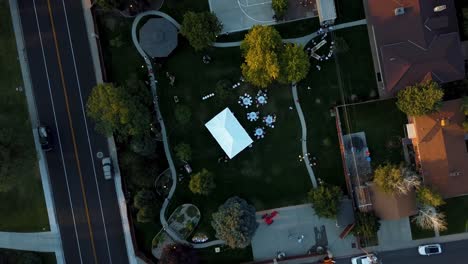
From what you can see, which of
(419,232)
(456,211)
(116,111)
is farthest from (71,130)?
(456,211)

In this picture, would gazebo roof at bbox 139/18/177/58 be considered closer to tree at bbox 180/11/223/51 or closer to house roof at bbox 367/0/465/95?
tree at bbox 180/11/223/51

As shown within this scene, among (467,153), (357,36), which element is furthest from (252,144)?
(467,153)

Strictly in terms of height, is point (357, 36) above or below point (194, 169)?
above

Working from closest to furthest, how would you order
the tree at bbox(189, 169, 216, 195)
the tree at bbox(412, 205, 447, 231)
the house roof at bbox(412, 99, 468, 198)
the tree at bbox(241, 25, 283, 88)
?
the tree at bbox(241, 25, 283, 88) → the tree at bbox(189, 169, 216, 195) → the tree at bbox(412, 205, 447, 231) → the house roof at bbox(412, 99, 468, 198)

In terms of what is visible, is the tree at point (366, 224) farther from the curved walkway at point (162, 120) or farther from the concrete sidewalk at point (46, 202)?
the concrete sidewalk at point (46, 202)

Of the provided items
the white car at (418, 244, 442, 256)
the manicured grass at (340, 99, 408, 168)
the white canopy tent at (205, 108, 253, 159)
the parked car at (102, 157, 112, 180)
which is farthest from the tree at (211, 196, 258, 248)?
the white car at (418, 244, 442, 256)

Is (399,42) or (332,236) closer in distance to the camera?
(399,42)

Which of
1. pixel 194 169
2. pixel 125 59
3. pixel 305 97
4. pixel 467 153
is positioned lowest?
pixel 467 153

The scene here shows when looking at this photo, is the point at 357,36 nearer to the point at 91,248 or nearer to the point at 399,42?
the point at 399,42
